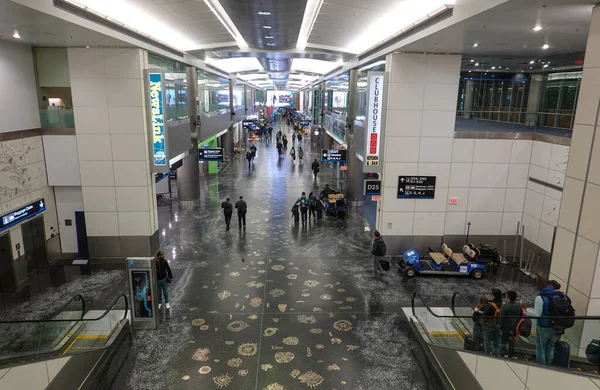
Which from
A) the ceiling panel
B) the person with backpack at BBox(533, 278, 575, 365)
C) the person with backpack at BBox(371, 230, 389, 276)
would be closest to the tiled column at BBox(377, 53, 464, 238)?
the person with backpack at BBox(371, 230, 389, 276)

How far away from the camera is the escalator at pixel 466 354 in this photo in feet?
16.1

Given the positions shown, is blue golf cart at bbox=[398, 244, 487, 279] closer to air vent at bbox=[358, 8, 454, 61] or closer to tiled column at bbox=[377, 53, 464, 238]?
tiled column at bbox=[377, 53, 464, 238]

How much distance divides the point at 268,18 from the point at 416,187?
689 cm

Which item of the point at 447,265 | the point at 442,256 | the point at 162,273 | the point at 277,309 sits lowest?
the point at 277,309

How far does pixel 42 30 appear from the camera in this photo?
892cm

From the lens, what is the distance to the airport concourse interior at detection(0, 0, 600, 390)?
6520mm

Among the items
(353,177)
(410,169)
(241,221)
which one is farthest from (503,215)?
(241,221)

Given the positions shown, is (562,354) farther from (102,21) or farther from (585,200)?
(102,21)

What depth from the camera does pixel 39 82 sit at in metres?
11.8

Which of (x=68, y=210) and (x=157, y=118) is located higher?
(x=157, y=118)

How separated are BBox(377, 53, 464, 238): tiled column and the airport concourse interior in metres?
0.05

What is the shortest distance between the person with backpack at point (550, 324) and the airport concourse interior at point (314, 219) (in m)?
0.03

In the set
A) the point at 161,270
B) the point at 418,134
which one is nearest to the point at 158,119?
the point at 161,270

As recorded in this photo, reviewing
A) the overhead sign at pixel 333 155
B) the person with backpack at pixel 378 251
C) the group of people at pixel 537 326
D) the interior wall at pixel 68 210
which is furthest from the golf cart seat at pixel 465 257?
the interior wall at pixel 68 210
